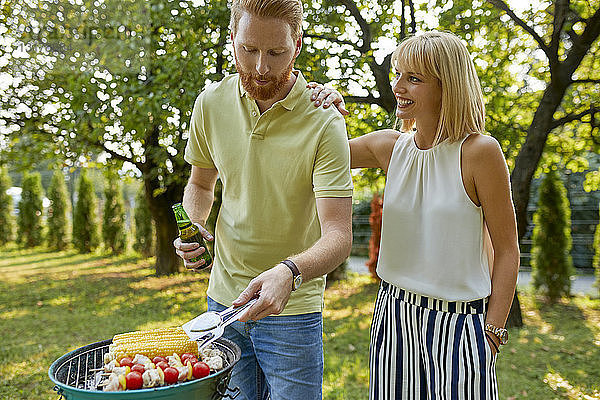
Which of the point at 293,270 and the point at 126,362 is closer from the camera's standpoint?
the point at 126,362

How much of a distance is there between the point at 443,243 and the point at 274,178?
632 mm

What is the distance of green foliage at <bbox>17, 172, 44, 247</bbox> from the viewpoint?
15.3 meters

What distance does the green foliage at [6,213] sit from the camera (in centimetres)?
1528

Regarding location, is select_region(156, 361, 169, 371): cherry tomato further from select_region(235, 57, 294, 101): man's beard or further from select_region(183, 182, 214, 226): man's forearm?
select_region(235, 57, 294, 101): man's beard

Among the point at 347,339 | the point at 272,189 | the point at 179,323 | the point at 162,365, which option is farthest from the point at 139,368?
the point at 179,323

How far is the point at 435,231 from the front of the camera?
75.5 inches

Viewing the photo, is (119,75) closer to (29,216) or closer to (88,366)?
(88,366)

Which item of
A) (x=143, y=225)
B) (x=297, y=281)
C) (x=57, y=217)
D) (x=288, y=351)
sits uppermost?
(x=297, y=281)

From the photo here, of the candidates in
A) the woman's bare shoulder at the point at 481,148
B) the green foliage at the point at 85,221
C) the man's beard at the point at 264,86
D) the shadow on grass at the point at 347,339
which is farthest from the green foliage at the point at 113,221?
the woman's bare shoulder at the point at 481,148

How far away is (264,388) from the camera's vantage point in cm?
209

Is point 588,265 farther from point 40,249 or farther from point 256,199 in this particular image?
point 40,249

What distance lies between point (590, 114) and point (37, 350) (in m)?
6.74

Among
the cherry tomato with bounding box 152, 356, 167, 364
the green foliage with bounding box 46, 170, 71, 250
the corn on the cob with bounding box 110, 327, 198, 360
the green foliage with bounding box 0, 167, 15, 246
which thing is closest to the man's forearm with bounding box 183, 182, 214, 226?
the corn on the cob with bounding box 110, 327, 198, 360

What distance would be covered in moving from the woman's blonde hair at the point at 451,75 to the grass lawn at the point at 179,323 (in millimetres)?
3068
